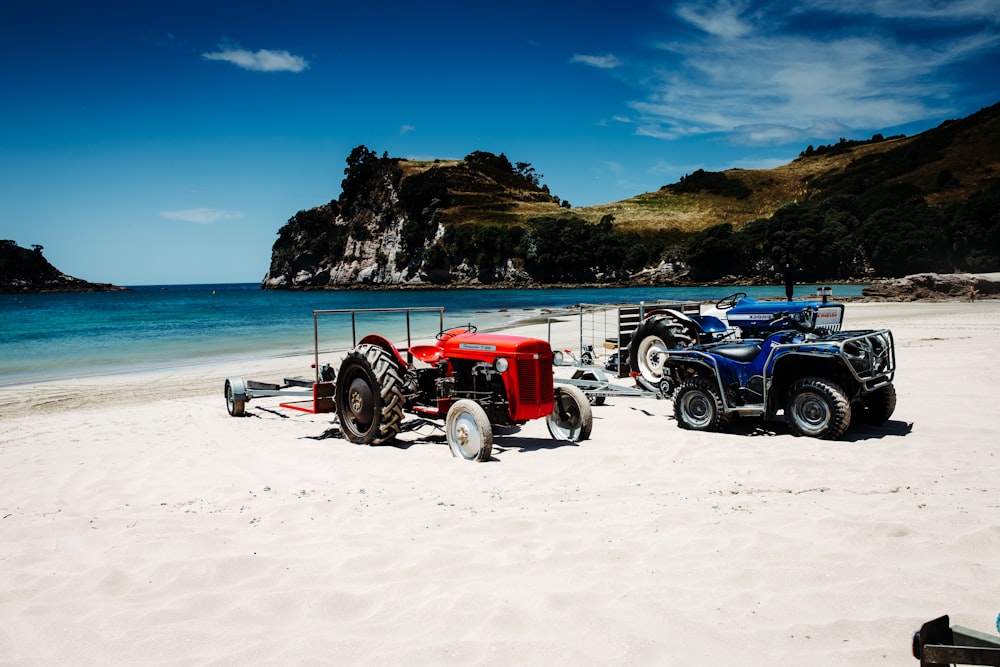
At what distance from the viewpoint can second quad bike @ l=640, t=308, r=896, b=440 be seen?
7.67 m

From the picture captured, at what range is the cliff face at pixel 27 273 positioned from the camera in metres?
132

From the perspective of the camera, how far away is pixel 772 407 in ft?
26.9

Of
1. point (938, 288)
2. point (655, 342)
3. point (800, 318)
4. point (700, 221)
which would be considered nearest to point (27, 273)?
point (700, 221)

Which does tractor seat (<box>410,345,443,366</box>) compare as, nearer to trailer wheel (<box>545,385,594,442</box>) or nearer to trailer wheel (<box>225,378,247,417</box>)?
trailer wheel (<box>545,385,594,442</box>)

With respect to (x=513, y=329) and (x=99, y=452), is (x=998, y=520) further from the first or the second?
(x=513, y=329)

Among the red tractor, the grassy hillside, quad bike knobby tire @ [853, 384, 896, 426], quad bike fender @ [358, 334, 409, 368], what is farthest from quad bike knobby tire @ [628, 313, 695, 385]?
the grassy hillside

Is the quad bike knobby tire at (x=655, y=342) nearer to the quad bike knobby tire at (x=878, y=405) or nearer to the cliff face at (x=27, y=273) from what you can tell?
the quad bike knobby tire at (x=878, y=405)

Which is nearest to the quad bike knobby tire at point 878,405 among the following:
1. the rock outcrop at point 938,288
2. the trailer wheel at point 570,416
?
the trailer wheel at point 570,416

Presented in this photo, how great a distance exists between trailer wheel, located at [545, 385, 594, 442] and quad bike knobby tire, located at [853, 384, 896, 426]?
133 inches

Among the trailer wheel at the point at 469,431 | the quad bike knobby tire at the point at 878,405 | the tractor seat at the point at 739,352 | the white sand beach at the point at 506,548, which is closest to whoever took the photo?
the white sand beach at the point at 506,548

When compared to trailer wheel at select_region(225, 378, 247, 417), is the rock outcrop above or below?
above

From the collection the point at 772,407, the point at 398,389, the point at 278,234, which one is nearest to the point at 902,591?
the point at 772,407

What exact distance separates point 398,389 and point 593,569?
162 inches

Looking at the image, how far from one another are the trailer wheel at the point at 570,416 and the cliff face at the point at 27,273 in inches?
5932
